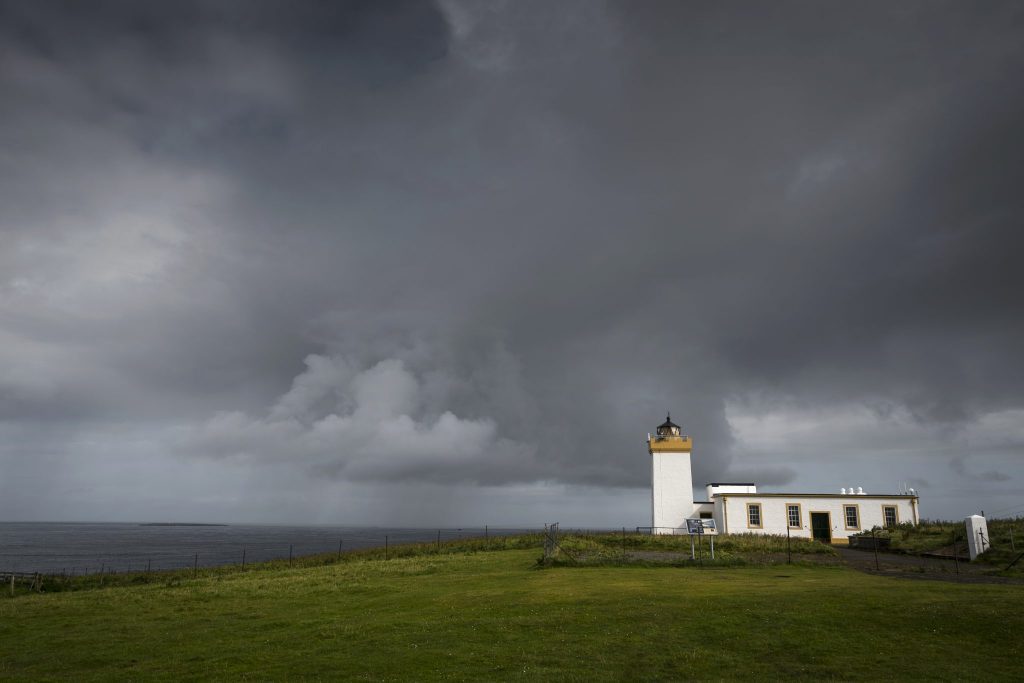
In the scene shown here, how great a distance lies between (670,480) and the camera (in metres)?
54.9

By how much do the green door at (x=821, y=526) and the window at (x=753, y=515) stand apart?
3.93m

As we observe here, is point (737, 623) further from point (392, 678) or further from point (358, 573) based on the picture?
point (358, 573)

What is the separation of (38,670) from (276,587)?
50.4 ft

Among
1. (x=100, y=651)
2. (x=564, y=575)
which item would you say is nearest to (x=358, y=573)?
(x=564, y=575)

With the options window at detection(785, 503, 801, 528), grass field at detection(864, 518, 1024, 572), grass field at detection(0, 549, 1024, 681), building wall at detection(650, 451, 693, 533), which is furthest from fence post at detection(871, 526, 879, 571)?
building wall at detection(650, 451, 693, 533)

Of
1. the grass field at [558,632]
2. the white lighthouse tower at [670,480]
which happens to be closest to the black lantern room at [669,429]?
the white lighthouse tower at [670,480]

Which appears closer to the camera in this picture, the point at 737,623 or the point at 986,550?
the point at 737,623

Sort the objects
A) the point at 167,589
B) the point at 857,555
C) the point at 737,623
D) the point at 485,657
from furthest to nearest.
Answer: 1. the point at 857,555
2. the point at 167,589
3. the point at 737,623
4. the point at 485,657

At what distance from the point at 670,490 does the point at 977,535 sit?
80.9ft

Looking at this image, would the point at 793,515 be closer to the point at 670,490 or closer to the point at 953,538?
the point at 670,490

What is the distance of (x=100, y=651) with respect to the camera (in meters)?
17.4

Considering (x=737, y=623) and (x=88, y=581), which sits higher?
(x=737, y=623)

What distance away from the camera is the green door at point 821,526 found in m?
48.9

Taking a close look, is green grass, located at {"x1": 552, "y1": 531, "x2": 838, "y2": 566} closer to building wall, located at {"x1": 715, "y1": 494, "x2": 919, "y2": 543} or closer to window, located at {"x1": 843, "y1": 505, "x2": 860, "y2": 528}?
building wall, located at {"x1": 715, "y1": 494, "x2": 919, "y2": 543}
